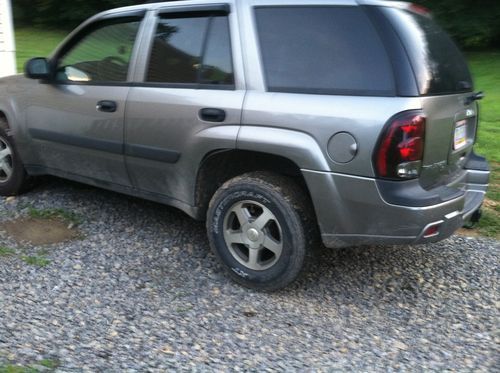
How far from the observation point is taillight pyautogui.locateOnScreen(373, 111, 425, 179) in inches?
124

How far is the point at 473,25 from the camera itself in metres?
20.2

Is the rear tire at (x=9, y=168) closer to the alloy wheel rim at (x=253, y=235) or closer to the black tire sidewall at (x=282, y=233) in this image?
the black tire sidewall at (x=282, y=233)

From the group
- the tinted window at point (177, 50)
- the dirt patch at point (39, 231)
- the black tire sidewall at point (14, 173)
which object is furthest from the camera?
the black tire sidewall at point (14, 173)

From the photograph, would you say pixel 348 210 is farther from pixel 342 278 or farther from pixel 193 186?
pixel 193 186

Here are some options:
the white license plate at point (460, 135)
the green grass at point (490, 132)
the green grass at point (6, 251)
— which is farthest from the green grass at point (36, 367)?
the green grass at point (490, 132)

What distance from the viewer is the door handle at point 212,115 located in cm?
374

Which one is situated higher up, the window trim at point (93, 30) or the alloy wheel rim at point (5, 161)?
the window trim at point (93, 30)

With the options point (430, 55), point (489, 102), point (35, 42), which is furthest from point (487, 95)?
point (35, 42)

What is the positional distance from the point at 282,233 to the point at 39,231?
218 centimetres

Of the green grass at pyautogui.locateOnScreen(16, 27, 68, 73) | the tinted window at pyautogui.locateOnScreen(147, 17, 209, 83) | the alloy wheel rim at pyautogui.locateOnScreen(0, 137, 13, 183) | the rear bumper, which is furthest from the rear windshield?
the green grass at pyautogui.locateOnScreen(16, 27, 68, 73)

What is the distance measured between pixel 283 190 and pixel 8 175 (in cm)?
300

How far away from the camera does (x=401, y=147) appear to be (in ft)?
10.4

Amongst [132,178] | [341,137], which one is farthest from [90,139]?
[341,137]

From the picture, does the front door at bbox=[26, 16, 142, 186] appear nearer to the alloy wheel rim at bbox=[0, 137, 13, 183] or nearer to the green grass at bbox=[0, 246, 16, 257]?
the alloy wheel rim at bbox=[0, 137, 13, 183]
